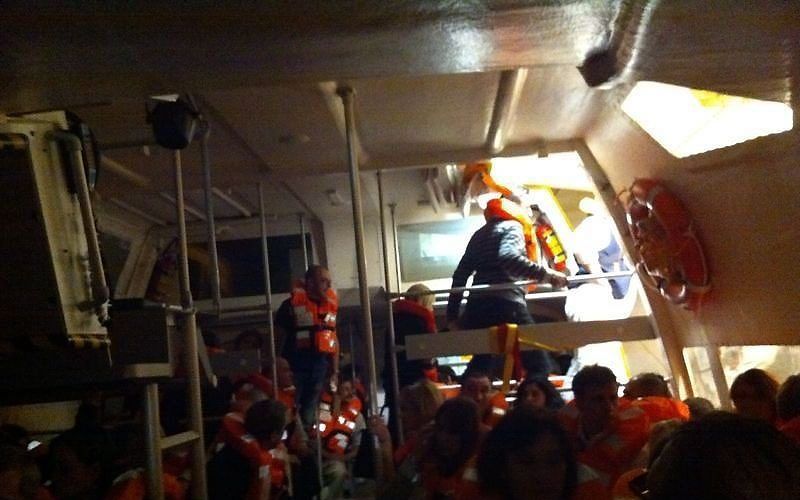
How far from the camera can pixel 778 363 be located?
4582mm

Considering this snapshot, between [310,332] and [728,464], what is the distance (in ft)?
12.4

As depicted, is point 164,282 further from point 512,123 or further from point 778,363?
point 778,363

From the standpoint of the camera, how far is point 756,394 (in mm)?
3002

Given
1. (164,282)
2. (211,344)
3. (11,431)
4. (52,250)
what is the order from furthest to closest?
(164,282)
(211,344)
(11,431)
(52,250)

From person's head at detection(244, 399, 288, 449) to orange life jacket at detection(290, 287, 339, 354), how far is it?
1.35 metres

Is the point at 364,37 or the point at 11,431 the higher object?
the point at 364,37

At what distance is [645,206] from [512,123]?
882mm

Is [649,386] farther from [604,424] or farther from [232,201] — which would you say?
[232,201]

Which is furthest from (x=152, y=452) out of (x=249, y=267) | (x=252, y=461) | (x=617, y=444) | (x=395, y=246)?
(x=249, y=267)

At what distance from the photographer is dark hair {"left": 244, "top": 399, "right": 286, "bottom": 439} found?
11.2 feet

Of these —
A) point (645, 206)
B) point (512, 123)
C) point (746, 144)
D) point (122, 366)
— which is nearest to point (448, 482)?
point (122, 366)

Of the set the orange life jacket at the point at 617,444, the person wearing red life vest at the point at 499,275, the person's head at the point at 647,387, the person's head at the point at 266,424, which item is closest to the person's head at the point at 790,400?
the orange life jacket at the point at 617,444

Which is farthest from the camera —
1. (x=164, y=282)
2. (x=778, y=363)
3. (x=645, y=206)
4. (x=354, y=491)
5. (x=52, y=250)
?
(x=164, y=282)

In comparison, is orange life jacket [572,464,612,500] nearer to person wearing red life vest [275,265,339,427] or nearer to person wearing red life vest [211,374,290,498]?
person wearing red life vest [211,374,290,498]
